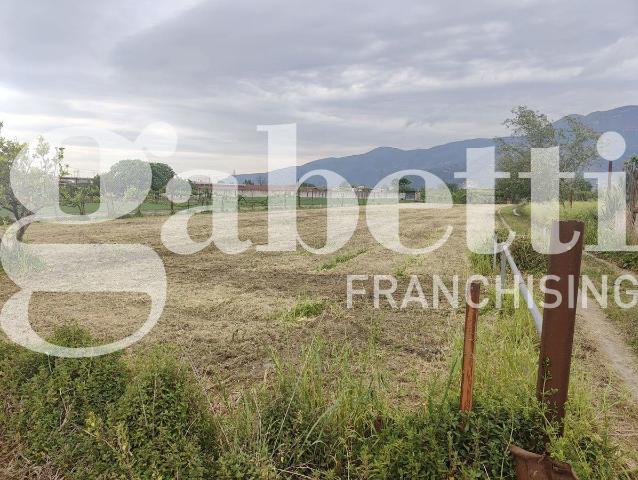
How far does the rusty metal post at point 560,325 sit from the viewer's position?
6.86 ft

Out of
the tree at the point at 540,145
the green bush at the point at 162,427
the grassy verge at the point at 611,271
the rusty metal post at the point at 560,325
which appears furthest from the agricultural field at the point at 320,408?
the tree at the point at 540,145

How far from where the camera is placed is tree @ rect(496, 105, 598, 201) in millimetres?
19062

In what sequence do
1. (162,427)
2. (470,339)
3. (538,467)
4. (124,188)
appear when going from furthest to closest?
(124,188)
(162,427)
(470,339)
(538,467)

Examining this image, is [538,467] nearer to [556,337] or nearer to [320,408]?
[556,337]

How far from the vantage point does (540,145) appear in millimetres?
19969

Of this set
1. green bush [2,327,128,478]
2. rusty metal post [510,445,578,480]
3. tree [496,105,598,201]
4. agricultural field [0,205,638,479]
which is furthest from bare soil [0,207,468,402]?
tree [496,105,598,201]

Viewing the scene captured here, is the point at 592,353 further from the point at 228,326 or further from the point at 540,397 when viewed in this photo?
the point at 228,326

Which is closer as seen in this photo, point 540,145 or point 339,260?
point 339,260

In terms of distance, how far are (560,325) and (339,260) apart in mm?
7769

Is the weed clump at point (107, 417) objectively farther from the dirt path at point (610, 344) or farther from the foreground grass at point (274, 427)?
the dirt path at point (610, 344)

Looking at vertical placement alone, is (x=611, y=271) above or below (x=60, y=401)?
above

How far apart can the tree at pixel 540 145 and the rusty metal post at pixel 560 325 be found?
59.7 ft

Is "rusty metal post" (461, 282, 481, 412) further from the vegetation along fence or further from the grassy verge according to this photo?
the grassy verge

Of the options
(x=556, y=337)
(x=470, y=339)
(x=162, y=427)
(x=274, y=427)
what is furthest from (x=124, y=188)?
(x=556, y=337)
